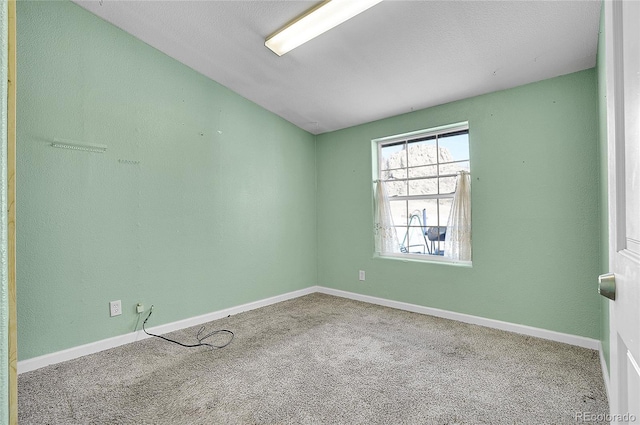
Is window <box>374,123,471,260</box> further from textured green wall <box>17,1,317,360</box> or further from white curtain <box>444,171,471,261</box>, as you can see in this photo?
textured green wall <box>17,1,317,360</box>

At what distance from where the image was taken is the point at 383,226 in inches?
143

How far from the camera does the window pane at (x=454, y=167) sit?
3.04 meters

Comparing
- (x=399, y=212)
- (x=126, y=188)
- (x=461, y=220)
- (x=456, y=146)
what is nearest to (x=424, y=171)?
(x=456, y=146)

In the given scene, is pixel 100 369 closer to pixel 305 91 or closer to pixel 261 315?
pixel 261 315

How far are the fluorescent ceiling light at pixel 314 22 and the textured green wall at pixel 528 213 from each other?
1.57 metres

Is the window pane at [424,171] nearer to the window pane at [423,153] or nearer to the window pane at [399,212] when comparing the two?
the window pane at [423,153]

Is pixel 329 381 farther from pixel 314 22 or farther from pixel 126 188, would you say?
pixel 314 22

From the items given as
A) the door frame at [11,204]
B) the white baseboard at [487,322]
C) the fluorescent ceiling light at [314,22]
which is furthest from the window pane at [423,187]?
the door frame at [11,204]

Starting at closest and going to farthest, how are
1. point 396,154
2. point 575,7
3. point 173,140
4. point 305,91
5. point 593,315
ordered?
point 575,7 < point 593,315 < point 173,140 < point 305,91 < point 396,154

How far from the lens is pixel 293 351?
237cm

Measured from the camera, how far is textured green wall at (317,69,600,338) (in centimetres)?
235

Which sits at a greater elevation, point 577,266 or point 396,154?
point 396,154

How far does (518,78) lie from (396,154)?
1426mm

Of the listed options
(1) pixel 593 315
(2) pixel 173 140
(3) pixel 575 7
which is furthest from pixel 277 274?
(3) pixel 575 7
